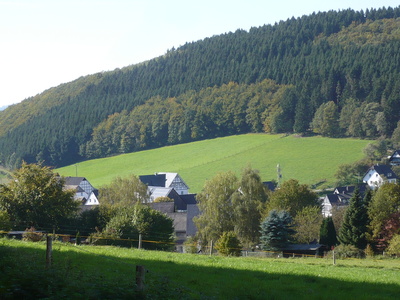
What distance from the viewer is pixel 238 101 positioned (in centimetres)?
14875

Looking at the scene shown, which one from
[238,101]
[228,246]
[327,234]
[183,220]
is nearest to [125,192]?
[183,220]

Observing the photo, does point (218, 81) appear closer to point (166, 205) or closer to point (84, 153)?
point (84, 153)

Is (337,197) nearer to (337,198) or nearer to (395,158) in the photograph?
(337,198)

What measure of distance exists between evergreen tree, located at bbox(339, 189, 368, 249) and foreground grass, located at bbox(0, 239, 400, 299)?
31.8 m

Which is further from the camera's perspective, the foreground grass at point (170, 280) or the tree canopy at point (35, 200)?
the tree canopy at point (35, 200)

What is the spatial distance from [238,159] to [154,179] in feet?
51.1

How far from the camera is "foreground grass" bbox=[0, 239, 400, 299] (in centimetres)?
1024

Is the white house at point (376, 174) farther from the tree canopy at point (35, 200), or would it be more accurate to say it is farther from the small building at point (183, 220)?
the tree canopy at point (35, 200)

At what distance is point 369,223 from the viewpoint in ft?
163

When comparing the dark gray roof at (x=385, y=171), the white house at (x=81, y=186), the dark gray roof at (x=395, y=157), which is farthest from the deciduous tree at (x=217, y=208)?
the dark gray roof at (x=395, y=157)

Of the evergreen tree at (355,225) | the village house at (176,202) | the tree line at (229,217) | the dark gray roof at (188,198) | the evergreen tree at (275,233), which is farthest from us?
the dark gray roof at (188,198)

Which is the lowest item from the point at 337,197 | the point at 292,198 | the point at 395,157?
the point at 292,198

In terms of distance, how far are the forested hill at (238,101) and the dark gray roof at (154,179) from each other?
30.9 m

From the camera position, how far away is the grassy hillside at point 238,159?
313ft
